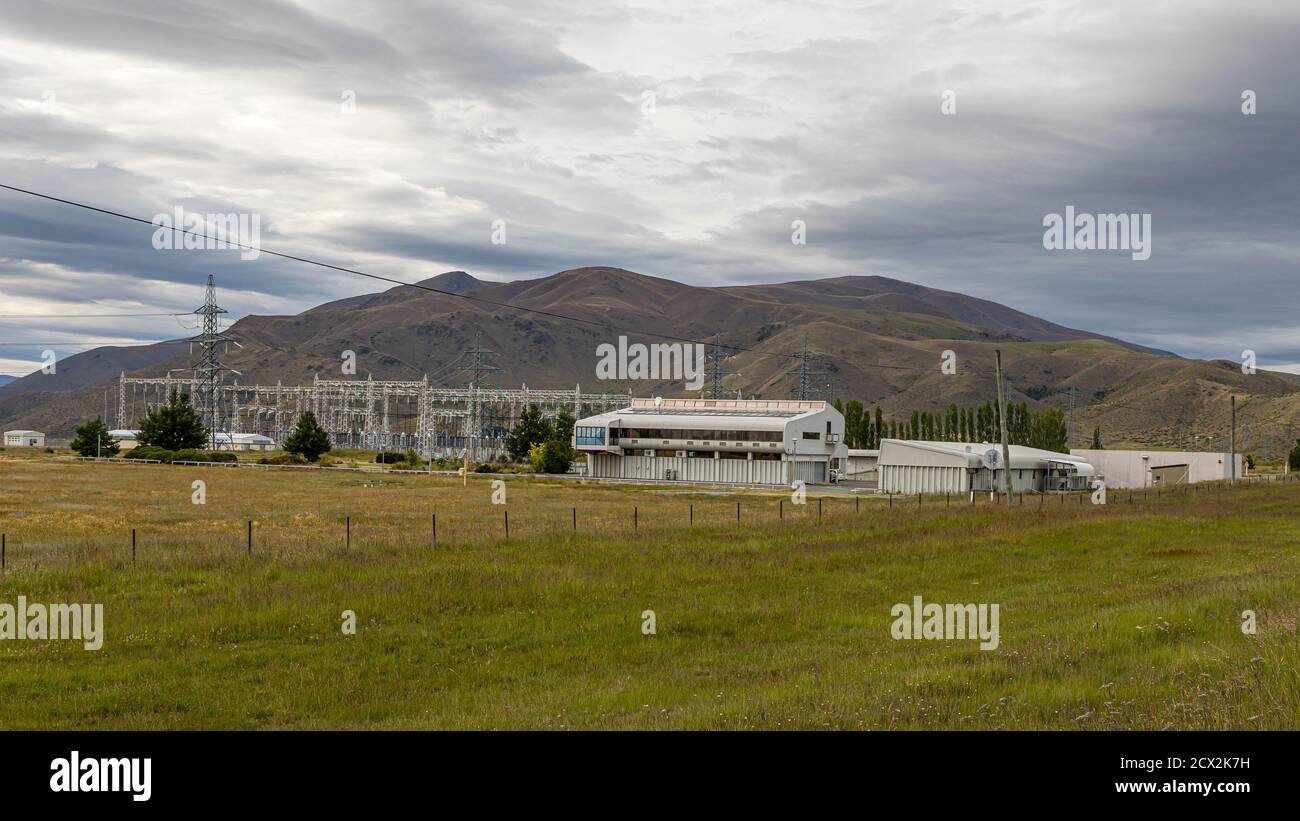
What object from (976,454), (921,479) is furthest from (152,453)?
(976,454)

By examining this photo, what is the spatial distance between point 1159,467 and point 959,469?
3445 cm

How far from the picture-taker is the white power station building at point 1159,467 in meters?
101

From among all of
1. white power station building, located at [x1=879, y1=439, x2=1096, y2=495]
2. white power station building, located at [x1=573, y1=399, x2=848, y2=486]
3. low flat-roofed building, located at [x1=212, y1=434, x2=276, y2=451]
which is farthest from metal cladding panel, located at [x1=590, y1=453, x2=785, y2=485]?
low flat-roofed building, located at [x1=212, y1=434, x2=276, y2=451]

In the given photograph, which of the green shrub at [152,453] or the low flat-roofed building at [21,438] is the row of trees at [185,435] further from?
the low flat-roofed building at [21,438]

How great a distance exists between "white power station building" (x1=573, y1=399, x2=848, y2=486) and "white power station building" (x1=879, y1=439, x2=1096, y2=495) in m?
17.3

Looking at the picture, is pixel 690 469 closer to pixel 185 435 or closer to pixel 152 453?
pixel 152 453

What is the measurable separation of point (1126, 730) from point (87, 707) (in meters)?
13.5

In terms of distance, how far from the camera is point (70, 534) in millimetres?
37594

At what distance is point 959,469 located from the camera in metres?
81.9

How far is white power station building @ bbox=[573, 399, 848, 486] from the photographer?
104 m

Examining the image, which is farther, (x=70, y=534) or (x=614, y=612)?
(x=70, y=534)

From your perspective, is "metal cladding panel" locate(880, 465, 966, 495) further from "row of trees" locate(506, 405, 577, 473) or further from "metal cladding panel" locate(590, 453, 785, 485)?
"row of trees" locate(506, 405, 577, 473)

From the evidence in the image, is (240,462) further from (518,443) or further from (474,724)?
(474,724)
